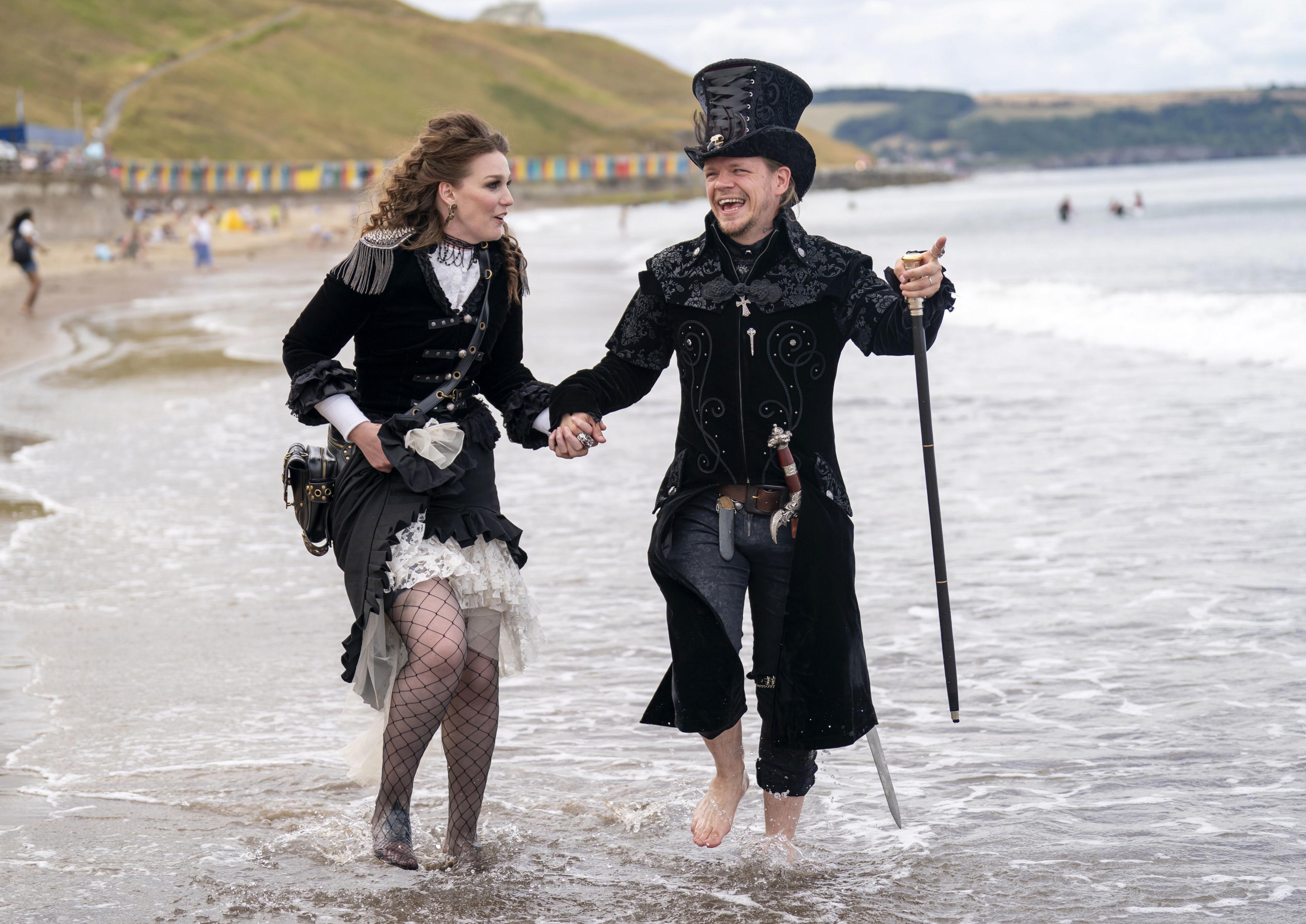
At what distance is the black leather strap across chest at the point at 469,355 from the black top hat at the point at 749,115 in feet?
2.06

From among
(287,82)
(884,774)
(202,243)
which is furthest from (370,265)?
(287,82)

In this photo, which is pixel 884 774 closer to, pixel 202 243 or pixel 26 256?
pixel 26 256

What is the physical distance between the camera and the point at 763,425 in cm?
371

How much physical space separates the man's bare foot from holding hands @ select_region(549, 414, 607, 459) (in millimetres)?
971

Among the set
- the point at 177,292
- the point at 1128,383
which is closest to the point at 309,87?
the point at 177,292

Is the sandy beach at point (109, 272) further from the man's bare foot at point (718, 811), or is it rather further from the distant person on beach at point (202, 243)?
the man's bare foot at point (718, 811)

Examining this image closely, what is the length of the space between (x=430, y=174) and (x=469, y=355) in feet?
1.59

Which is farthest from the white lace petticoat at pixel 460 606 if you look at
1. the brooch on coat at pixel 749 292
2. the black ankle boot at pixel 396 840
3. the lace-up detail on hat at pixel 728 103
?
the lace-up detail on hat at pixel 728 103

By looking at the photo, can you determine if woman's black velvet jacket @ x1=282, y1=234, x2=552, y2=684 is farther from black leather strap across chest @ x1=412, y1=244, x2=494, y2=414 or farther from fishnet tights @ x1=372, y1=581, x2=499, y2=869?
fishnet tights @ x1=372, y1=581, x2=499, y2=869

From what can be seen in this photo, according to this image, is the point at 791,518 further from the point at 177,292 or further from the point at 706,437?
the point at 177,292

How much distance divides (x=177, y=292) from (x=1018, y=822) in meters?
29.8

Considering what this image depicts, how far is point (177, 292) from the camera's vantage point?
31.3 meters

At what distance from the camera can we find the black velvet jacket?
3.73 meters

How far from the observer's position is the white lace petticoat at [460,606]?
3.69 meters
